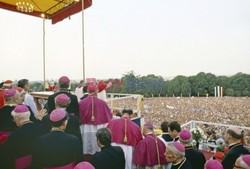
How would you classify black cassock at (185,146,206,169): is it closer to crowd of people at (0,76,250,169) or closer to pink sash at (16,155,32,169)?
crowd of people at (0,76,250,169)

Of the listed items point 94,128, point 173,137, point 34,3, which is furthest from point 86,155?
point 34,3

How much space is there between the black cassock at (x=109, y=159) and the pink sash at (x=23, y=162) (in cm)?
90

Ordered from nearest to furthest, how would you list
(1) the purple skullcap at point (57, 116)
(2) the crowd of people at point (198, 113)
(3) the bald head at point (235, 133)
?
(1) the purple skullcap at point (57, 116) → (3) the bald head at point (235, 133) → (2) the crowd of people at point (198, 113)

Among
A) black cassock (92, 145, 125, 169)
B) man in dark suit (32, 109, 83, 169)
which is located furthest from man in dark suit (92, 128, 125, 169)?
man in dark suit (32, 109, 83, 169)

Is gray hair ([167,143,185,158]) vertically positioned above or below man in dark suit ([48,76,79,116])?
below

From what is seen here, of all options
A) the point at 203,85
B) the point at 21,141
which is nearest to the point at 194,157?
the point at 21,141

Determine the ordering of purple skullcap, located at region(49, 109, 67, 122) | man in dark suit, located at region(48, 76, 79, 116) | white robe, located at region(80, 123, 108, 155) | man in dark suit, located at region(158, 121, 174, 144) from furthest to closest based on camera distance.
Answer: white robe, located at region(80, 123, 108, 155) → man in dark suit, located at region(158, 121, 174, 144) → man in dark suit, located at region(48, 76, 79, 116) → purple skullcap, located at region(49, 109, 67, 122)

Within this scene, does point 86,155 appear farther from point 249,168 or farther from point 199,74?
point 199,74

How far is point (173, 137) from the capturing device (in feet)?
15.1

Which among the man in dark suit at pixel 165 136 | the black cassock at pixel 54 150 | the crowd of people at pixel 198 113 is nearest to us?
the black cassock at pixel 54 150

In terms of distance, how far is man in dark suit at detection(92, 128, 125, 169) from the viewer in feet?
9.45

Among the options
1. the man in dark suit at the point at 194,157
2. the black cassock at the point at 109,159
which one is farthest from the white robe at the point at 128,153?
the black cassock at the point at 109,159

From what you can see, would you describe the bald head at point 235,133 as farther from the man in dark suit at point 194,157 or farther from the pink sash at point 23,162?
the pink sash at point 23,162

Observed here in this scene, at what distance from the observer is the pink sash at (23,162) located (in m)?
2.92
